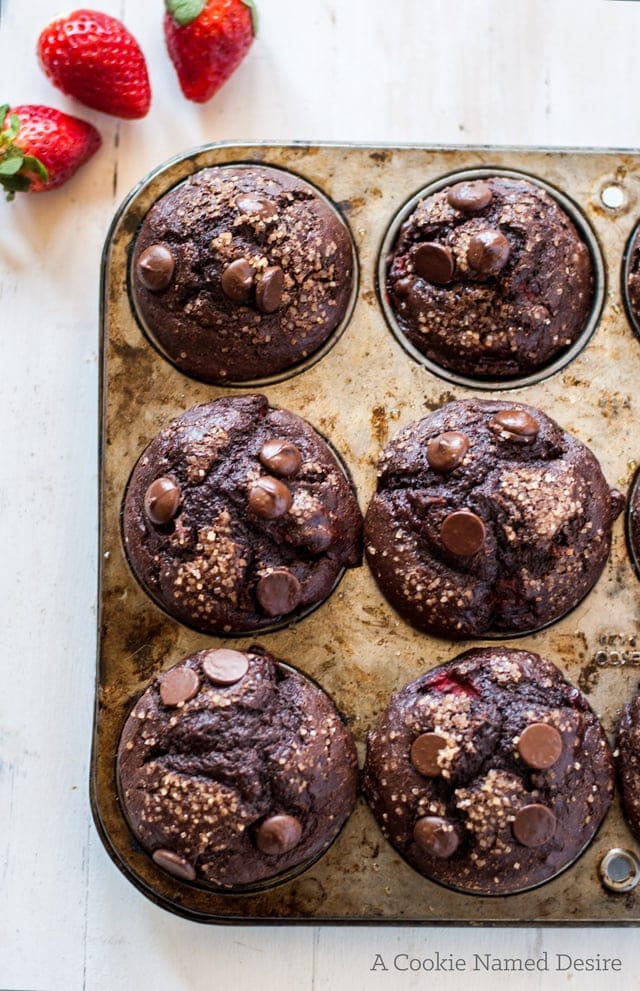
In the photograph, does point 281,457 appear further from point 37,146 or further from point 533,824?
point 37,146

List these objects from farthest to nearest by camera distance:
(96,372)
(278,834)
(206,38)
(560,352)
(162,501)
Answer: (96,372), (206,38), (560,352), (162,501), (278,834)

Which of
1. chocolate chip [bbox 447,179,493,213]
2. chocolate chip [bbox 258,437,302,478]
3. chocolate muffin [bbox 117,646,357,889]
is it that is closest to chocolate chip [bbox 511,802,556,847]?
chocolate muffin [bbox 117,646,357,889]

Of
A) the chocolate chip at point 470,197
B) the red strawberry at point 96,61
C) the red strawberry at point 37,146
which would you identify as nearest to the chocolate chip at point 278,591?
the chocolate chip at point 470,197

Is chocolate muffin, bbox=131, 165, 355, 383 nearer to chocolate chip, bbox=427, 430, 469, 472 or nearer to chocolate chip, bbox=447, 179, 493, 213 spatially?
chocolate chip, bbox=447, 179, 493, 213

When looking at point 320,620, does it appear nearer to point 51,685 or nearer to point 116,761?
point 116,761

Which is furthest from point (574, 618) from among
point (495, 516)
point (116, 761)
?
point (116, 761)

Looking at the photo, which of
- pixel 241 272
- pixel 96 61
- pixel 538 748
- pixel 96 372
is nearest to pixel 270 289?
pixel 241 272
